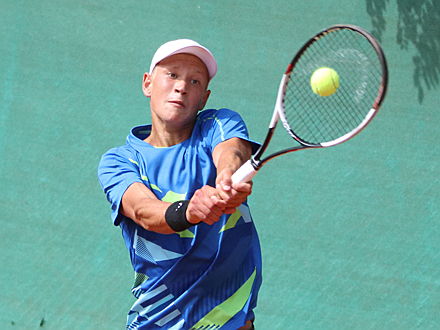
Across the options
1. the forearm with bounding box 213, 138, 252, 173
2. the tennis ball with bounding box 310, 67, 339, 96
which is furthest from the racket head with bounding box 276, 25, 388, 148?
the forearm with bounding box 213, 138, 252, 173

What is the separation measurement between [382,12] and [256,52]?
69 cm

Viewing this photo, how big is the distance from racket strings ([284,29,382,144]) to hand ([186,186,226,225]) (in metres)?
0.86

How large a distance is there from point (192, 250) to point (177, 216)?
12.8 inches

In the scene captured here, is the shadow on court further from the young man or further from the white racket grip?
the white racket grip

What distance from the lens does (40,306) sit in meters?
4.39

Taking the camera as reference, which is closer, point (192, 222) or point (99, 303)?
point (192, 222)

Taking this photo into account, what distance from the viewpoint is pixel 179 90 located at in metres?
2.76

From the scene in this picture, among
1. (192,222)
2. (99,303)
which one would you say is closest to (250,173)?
(192,222)

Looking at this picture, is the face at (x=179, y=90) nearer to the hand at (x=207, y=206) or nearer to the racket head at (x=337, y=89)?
the racket head at (x=337, y=89)

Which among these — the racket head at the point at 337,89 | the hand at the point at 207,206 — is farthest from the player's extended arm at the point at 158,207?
the racket head at the point at 337,89

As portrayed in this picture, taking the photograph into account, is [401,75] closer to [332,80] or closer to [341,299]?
[341,299]

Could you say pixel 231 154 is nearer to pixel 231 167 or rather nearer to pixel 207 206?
pixel 231 167

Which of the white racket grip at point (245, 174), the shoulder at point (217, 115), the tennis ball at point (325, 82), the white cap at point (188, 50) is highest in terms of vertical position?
the white cap at point (188, 50)

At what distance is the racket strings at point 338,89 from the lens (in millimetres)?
3047
